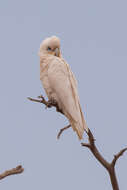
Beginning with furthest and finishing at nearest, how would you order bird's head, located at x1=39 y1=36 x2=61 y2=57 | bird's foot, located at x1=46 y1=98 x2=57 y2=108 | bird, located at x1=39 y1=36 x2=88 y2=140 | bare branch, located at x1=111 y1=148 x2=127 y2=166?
bird's head, located at x1=39 y1=36 x2=61 y2=57, bird, located at x1=39 y1=36 x2=88 y2=140, bird's foot, located at x1=46 y1=98 x2=57 y2=108, bare branch, located at x1=111 y1=148 x2=127 y2=166

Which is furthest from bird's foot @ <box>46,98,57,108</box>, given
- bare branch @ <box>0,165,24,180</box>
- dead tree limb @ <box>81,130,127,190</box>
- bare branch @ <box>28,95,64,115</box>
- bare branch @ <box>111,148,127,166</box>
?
bare branch @ <box>111,148,127,166</box>

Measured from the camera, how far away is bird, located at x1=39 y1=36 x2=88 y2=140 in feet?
14.8

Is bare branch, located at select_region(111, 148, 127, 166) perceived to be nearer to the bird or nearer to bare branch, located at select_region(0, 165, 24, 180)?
the bird

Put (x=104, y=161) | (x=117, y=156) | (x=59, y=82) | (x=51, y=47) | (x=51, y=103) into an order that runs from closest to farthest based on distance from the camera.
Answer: (x=117, y=156) < (x=104, y=161) < (x=51, y=103) < (x=59, y=82) < (x=51, y=47)

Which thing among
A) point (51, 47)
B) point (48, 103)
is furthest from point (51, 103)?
point (51, 47)

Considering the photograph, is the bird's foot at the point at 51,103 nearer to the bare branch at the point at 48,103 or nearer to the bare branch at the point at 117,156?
the bare branch at the point at 48,103

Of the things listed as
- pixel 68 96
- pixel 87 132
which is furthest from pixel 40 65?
pixel 87 132

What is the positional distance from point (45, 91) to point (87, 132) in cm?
102

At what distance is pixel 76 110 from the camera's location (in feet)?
14.7

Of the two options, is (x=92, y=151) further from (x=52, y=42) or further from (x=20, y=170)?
(x=52, y=42)

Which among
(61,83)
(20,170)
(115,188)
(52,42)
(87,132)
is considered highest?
(52,42)

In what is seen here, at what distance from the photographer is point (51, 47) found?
194 inches

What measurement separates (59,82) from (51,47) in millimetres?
545

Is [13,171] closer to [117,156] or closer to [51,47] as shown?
[117,156]
